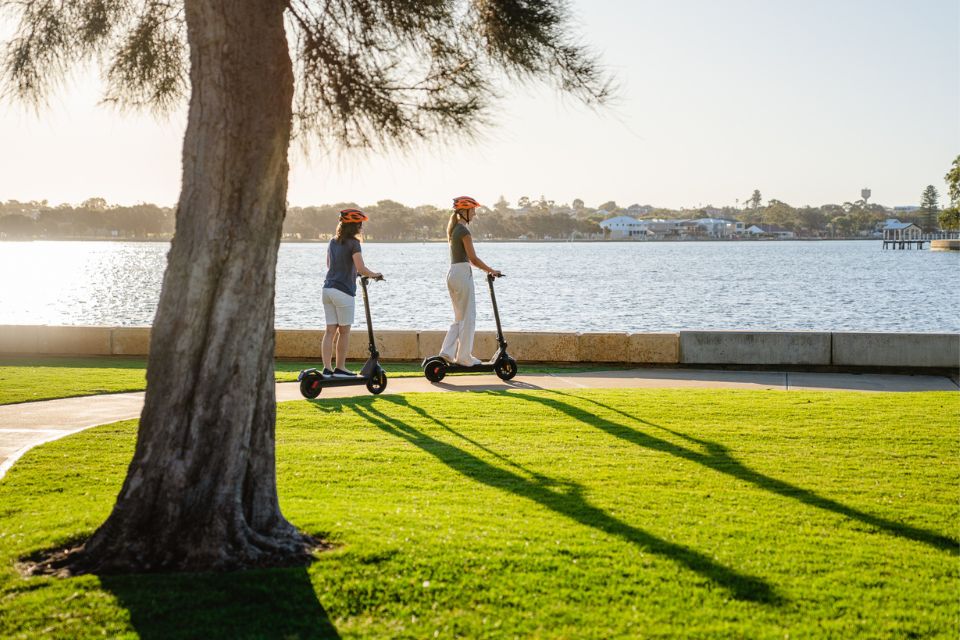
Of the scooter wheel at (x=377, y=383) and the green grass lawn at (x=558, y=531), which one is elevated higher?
the scooter wheel at (x=377, y=383)

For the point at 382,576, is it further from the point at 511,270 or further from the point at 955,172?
the point at 955,172

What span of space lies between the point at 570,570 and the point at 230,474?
1803 millimetres

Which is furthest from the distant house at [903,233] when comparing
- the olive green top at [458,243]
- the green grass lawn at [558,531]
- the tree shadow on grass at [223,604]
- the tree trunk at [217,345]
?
the tree shadow on grass at [223,604]

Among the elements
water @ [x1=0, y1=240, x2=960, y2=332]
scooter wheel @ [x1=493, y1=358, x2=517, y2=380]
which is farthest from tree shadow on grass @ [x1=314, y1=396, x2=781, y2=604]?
water @ [x1=0, y1=240, x2=960, y2=332]

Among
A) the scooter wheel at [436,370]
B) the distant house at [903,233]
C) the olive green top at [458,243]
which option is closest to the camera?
the olive green top at [458,243]

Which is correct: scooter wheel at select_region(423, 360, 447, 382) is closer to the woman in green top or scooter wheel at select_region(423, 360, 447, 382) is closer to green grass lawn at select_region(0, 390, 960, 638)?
the woman in green top

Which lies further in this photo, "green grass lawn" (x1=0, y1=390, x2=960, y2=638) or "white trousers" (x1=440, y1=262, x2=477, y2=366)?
"white trousers" (x1=440, y1=262, x2=477, y2=366)

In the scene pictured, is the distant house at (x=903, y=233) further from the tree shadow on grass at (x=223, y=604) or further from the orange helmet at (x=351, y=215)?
the tree shadow on grass at (x=223, y=604)

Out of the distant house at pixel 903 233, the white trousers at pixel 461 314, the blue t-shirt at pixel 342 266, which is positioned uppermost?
the distant house at pixel 903 233

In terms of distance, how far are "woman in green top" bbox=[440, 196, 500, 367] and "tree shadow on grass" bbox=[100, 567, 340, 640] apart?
647cm

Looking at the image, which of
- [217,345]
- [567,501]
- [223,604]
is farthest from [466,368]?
[223,604]

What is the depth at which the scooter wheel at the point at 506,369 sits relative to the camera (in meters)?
12.1

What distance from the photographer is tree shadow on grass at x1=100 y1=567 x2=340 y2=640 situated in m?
4.29

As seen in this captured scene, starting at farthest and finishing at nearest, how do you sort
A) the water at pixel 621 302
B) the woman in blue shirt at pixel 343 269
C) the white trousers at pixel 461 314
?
the water at pixel 621 302, the white trousers at pixel 461 314, the woman in blue shirt at pixel 343 269
